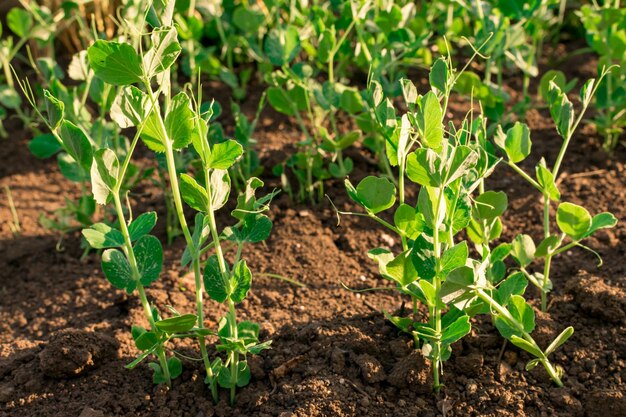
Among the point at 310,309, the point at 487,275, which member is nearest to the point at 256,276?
the point at 310,309

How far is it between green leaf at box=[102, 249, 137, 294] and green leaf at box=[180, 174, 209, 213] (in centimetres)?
20

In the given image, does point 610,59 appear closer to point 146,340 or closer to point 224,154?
point 224,154

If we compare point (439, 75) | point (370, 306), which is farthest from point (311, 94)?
point (439, 75)

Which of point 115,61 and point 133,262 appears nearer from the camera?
point 115,61

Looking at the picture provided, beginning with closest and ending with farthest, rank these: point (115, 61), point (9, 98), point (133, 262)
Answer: point (115, 61)
point (133, 262)
point (9, 98)

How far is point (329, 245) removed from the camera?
7.99 feet

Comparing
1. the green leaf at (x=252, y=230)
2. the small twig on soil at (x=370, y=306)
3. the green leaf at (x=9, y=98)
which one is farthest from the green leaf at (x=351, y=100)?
the green leaf at (x=9, y=98)

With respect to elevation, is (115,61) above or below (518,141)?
above

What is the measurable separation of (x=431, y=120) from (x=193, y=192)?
45cm

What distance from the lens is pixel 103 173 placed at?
159cm

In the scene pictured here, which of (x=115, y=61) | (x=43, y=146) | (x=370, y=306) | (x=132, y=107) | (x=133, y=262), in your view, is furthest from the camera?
(x=43, y=146)

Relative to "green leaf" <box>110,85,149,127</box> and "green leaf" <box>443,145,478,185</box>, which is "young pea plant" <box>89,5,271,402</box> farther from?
"green leaf" <box>443,145,478,185</box>

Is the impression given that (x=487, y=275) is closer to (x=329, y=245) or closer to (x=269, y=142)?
(x=329, y=245)

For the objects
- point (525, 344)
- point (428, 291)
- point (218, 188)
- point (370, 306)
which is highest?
point (218, 188)
